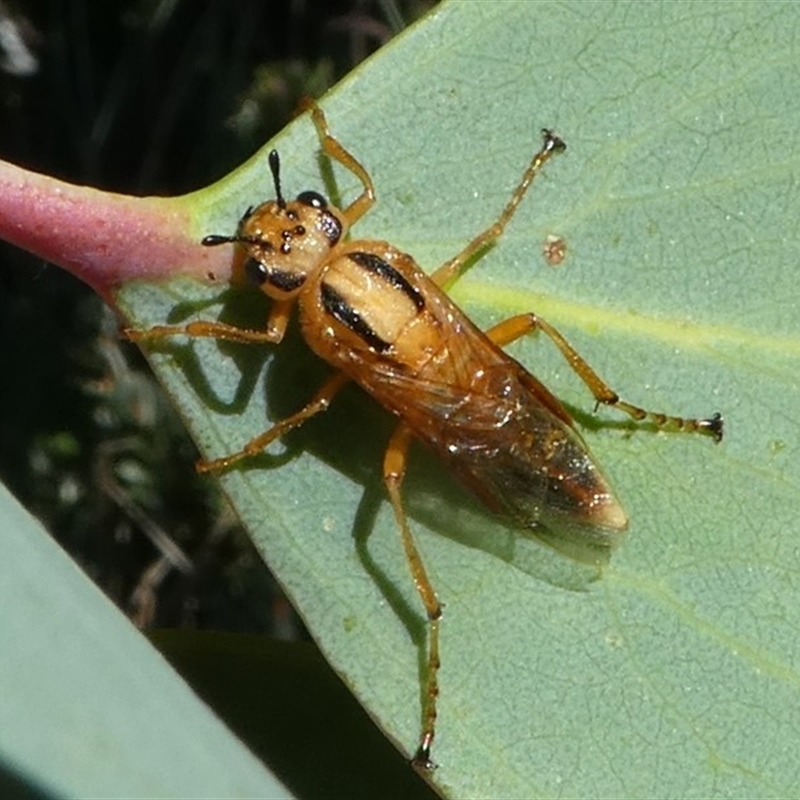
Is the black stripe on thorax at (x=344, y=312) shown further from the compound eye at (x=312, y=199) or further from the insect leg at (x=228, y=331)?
the compound eye at (x=312, y=199)

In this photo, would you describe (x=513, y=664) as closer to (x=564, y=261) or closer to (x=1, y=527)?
(x=564, y=261)

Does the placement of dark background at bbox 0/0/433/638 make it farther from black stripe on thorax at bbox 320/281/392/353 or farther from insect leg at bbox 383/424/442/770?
insect leg at bbox 383/424/442/770

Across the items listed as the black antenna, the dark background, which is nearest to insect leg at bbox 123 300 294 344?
the black antenna

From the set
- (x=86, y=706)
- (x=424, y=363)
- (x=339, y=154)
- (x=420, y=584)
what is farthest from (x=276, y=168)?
(x=86, y=706)

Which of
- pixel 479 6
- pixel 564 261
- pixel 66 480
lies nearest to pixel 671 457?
pixel 564 261

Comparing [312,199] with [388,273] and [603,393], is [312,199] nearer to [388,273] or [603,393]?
[388,273]
